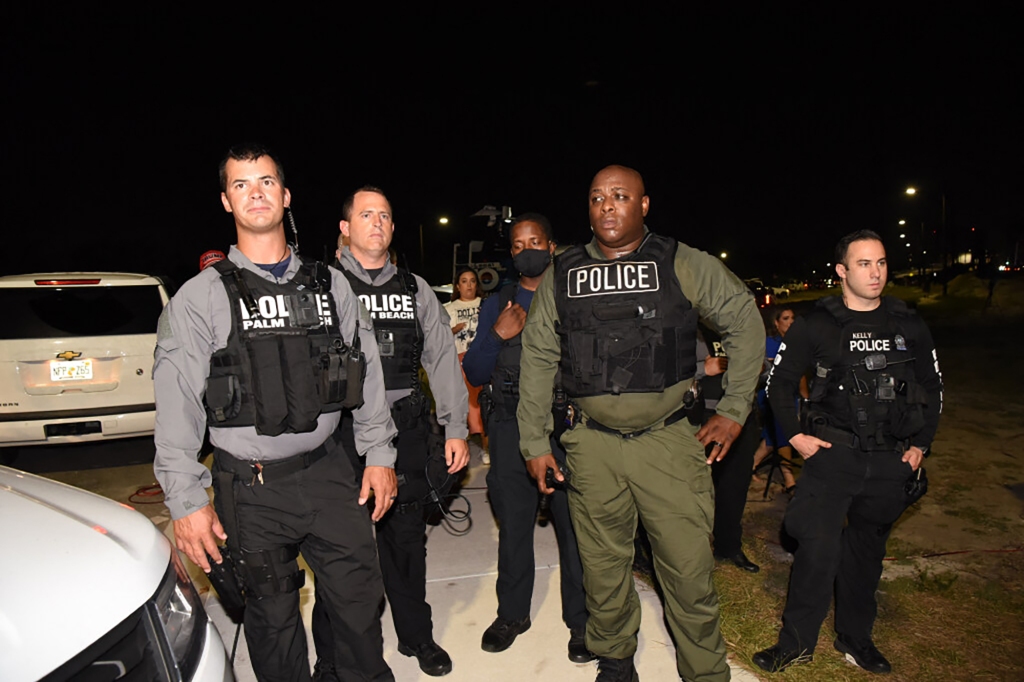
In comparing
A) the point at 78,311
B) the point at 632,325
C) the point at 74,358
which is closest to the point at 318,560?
the point at 632,325

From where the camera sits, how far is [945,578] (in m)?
3.97

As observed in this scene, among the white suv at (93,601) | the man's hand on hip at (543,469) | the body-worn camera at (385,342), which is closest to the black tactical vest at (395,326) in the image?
A: the body-worn camera at (385,342)

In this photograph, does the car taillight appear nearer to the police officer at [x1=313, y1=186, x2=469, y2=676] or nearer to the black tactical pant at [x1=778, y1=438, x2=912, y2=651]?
the police officer at [x1=313, y1=186, x2=469, y2=676]

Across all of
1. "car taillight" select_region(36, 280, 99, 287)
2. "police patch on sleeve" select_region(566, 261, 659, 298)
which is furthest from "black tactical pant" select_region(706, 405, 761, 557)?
"car taillight" select_region(36, 280, 99, 287)

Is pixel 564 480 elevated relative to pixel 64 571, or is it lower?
lower

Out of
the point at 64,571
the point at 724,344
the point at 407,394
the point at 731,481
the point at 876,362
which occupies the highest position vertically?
the point at 724,344

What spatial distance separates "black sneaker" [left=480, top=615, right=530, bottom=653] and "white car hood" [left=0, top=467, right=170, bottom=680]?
1.74 m

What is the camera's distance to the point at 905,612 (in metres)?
3.59

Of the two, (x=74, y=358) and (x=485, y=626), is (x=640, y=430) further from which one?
(x=74, y=358)

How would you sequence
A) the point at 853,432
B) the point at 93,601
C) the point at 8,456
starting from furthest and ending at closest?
1. the point at 8,456
2. the point at 853,432
3. the point at 93,601

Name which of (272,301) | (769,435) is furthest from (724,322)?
(769,435)

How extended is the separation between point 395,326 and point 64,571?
1619 millimetres

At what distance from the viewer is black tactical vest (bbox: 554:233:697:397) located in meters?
2.72

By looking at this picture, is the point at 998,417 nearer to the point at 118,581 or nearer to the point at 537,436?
the point at 537,436
